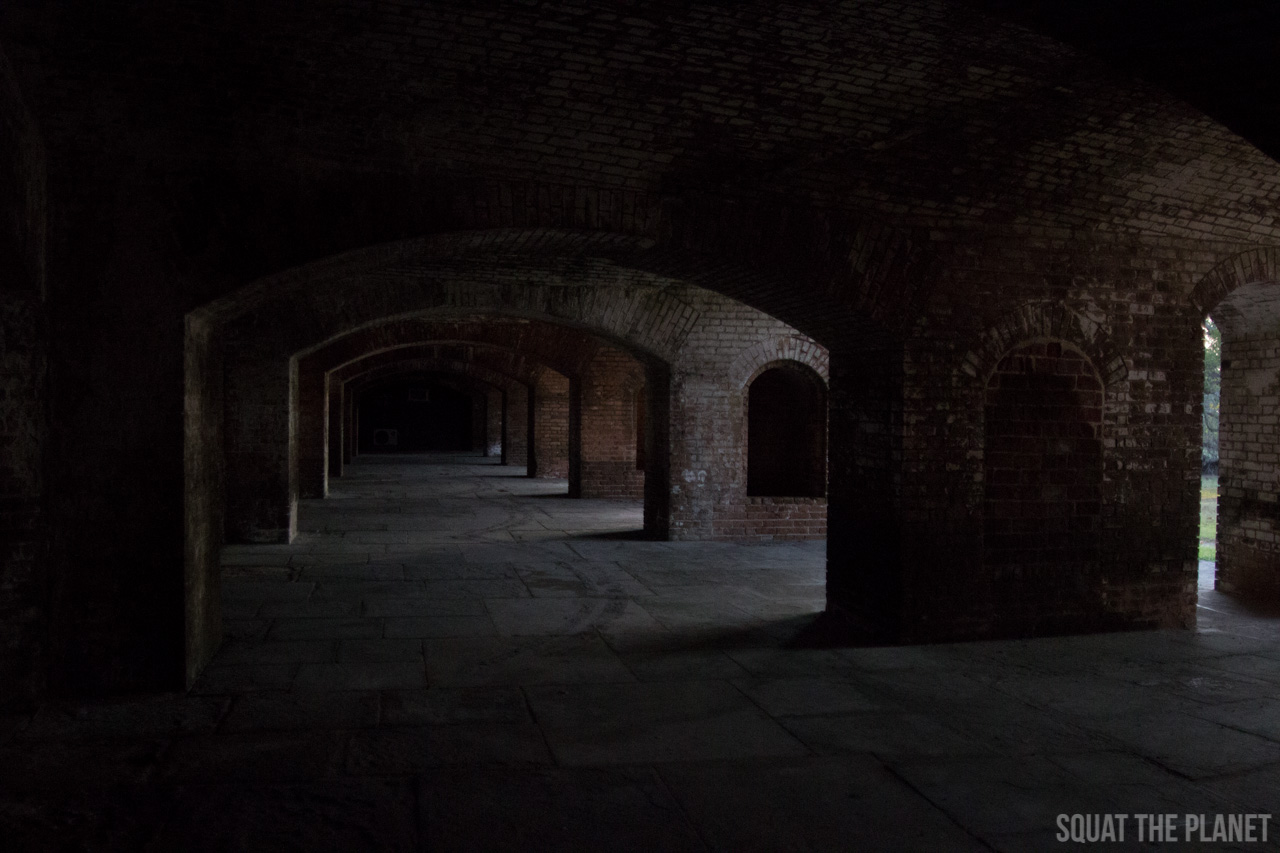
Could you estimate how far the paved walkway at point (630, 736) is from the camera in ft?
11.5

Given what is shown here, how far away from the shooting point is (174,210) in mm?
5004

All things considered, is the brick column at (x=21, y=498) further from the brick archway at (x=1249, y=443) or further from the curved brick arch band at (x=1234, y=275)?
the brick archway at (x=1249, y=443)

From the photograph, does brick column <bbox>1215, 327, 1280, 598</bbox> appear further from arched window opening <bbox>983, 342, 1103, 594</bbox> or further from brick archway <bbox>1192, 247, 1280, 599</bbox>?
arched window opening <bbox>983, 342, 1103, 594</bbox>

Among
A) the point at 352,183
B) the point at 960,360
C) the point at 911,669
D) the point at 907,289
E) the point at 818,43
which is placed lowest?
the point at 911,669

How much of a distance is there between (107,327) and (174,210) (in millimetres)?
713

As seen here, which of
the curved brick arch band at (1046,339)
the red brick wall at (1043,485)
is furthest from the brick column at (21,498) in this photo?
the red brick wall at (1043,485)

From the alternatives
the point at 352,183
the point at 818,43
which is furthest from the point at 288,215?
the point at 818,43

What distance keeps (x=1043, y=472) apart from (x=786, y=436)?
21.4ft

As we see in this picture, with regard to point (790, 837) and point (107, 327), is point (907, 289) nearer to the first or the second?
point (790, 837)

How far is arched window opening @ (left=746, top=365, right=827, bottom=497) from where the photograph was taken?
491 inches

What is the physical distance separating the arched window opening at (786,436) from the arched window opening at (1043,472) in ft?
17.8

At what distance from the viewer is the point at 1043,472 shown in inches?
265

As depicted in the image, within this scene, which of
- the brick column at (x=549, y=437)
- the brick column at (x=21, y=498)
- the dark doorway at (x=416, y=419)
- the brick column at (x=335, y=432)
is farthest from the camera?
the dark doorway at (x=416, y=419)

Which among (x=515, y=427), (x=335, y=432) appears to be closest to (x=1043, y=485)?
(x=335, y=432)
